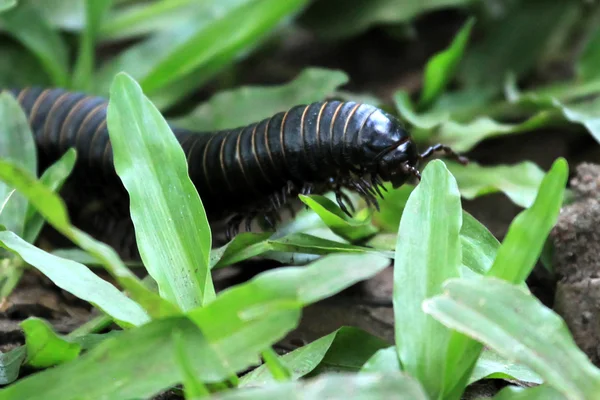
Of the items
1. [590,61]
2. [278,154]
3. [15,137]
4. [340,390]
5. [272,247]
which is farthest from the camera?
[590,61]

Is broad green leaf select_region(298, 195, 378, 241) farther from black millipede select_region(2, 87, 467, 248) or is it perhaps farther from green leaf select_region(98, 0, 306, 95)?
green leaf select_region(98, 0, 306, 95)

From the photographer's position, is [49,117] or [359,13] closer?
[49,117]

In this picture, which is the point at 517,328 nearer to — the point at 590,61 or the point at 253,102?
the point at 253,102

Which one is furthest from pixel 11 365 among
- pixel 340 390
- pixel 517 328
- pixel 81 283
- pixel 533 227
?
pixel 533 227

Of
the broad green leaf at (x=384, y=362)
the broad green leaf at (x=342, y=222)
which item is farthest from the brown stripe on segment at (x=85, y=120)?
the broad green leaf at (x=384, y=362)

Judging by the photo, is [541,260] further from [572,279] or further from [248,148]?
[248,148]

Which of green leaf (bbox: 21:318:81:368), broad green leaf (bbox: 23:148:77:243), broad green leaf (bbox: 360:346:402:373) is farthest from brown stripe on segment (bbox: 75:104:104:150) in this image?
broad green leaf (bbox: 360:346:402:373)
